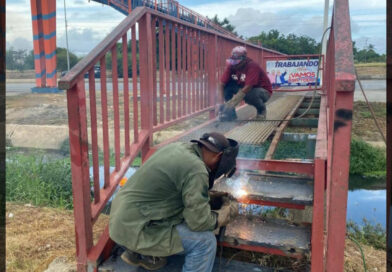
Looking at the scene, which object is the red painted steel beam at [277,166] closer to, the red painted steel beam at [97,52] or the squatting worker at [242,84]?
the red painted steel beam at [97,52]

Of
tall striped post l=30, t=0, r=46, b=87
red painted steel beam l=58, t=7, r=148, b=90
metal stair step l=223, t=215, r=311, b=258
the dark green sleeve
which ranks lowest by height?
metal stair step l=223, t=215, r=311, b=258

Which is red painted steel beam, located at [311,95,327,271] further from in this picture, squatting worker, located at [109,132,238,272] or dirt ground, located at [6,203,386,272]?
dirt ground, located at [6,203,386,272]

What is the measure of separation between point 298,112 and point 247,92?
2516mm

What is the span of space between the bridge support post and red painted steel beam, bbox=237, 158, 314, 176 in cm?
1193

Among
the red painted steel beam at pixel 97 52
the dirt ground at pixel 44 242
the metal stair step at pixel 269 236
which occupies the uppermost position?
the red painted steel beam at pixel 97 52

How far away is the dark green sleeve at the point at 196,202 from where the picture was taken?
2225mm

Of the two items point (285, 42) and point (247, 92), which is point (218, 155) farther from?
point (285, 42)

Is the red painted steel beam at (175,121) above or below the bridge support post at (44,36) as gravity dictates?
below

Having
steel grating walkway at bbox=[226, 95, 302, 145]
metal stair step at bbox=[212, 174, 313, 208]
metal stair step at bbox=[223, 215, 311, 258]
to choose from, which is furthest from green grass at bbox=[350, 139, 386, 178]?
metal stair step at bbox=[223, 215, 311, 258]

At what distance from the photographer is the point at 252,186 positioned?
10.2 ft

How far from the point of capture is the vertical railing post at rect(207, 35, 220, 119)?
540 centimetres

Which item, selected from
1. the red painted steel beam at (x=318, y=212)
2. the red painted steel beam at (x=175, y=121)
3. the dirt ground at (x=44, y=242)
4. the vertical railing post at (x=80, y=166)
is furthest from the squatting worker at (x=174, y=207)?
the red painted steel beam at (x=175, y=121)

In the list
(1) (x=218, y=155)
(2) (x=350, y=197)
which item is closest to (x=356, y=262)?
(1) (x=218, y=155)

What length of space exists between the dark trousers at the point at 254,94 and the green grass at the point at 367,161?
251 inches
